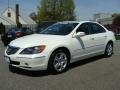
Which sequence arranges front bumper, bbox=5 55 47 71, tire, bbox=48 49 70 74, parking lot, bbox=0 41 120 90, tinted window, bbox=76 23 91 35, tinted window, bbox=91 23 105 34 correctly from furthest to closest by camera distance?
tinted window, bbox=91 23 105 34
tinted window, bbox=76 23 91 35
tire, bbox=48 49 70 74
front bumper, bbox=5 55 47 71
parking lot, bbox=0 41 120 90

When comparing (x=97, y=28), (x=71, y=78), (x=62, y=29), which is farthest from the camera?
(x=97, y=28)

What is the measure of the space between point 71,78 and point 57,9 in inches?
2170

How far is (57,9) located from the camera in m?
61.6

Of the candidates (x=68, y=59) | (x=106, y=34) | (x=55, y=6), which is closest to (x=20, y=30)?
(x=106, y=34)

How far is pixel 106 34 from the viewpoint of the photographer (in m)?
10.2

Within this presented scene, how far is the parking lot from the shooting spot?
6.44 m

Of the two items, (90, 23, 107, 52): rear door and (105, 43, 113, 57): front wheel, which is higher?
(90, 23, 107, 52): rear door

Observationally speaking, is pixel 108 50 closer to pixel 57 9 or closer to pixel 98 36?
pixel 98 36

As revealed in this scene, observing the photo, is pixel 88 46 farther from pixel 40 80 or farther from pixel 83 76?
pixel 40 80

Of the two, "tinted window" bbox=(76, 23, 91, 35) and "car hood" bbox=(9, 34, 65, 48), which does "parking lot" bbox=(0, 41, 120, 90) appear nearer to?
"car hood" bbox=(9, 34, 65, 48)

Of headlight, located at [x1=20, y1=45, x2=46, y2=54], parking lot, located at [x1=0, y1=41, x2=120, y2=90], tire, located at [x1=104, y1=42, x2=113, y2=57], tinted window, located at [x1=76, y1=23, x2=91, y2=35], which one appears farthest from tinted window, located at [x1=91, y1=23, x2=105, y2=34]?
headlight, located at [x1=20, y1=45, x2=46, y2=54]

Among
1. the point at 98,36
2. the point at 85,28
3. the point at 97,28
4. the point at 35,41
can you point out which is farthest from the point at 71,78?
the point at 97,28

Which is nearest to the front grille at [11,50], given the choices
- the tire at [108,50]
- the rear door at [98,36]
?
the rear door at [98,36]

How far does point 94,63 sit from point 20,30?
1032 cm
